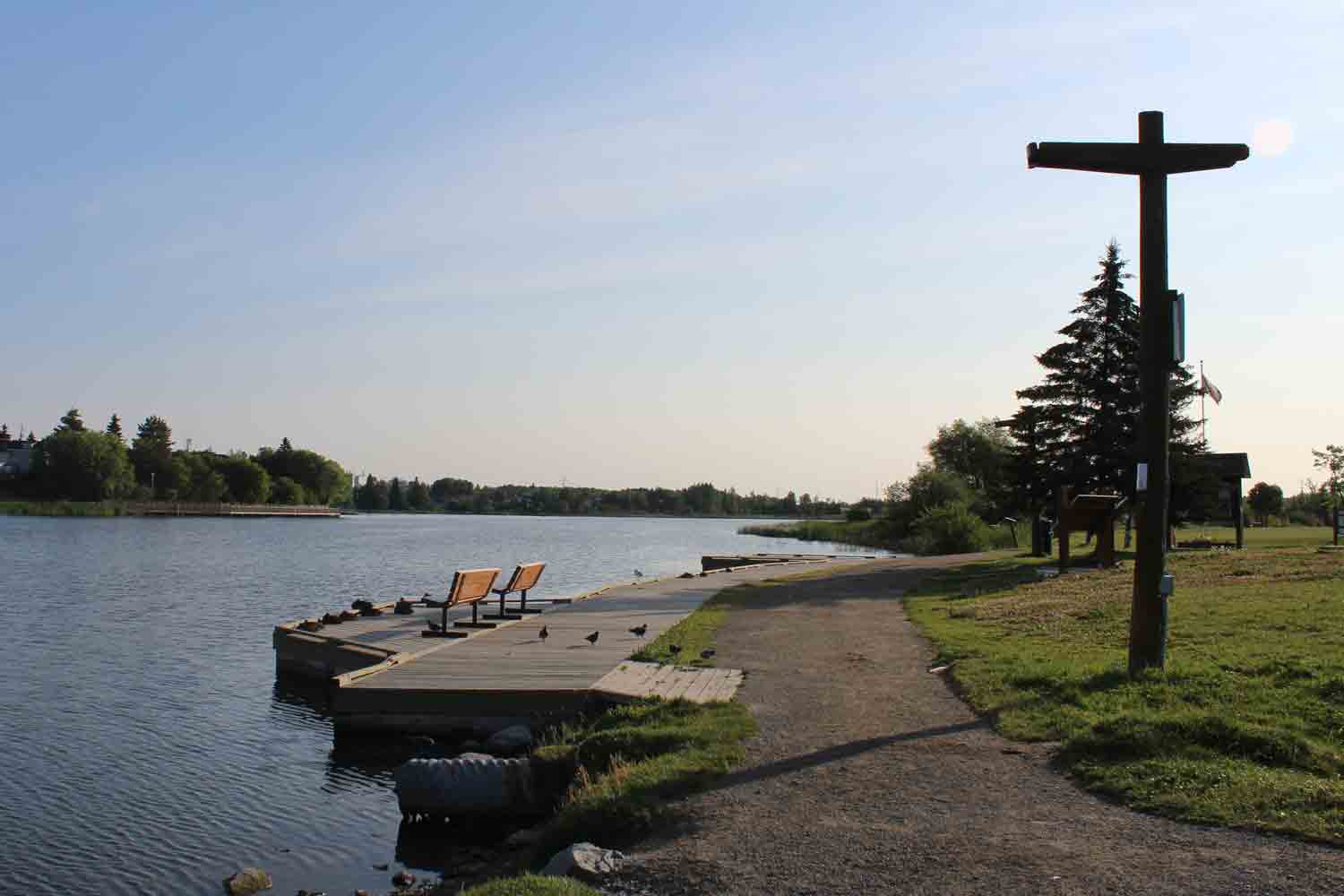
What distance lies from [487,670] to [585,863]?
774 cm

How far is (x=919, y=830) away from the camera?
6738 mm

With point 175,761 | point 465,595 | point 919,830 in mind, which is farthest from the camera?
point 465,595

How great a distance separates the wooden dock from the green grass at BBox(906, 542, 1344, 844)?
3129 millimetres

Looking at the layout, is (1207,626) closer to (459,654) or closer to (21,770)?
(459,654)

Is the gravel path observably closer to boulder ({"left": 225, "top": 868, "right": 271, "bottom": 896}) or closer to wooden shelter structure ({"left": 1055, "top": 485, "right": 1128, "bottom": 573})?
boulder ({"left": 225, "top": 868, "right": 271, "bottom": 896})

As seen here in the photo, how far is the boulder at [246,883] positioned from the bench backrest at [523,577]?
1150 centimetres

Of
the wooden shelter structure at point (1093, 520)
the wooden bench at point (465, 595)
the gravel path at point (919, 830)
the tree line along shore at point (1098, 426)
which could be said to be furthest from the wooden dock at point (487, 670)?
the tree line along shore at point (1098, 426)

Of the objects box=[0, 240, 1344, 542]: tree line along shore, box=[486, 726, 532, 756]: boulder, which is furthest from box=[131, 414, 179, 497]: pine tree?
box=[486, 726, 532, 756]: boulder

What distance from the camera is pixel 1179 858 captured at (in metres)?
6.13

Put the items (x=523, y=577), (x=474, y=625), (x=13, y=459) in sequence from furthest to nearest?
1. (x=13, y=459)
2. (x=523, y=577)
3. (x=474, y=625)

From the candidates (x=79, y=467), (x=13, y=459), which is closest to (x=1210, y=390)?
(x=79, y=467)

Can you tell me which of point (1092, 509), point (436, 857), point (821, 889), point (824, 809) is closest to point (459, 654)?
point (436, 857)

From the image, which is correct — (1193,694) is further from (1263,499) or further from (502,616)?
(1263,499)

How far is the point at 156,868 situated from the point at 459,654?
20.7ft
